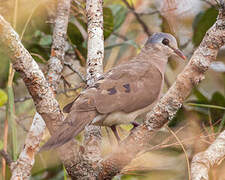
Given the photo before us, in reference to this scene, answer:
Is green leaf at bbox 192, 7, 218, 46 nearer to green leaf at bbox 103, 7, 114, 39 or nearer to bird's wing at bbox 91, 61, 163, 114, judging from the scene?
green leaf at bbox 103, 7, 114, 39

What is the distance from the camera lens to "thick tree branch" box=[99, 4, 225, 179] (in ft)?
5.72

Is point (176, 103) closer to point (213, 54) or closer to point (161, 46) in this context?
point (213, 54)

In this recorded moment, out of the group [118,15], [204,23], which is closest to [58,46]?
[118,15]

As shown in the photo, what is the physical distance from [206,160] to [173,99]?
39 cm

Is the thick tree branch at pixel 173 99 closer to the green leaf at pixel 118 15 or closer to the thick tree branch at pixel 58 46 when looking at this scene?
the thick tree branch at pixel 58 46

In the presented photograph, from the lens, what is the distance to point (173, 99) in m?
1.84

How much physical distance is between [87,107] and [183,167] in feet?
4.13

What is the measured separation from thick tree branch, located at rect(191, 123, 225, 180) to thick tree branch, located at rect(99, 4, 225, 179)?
0.27 meters

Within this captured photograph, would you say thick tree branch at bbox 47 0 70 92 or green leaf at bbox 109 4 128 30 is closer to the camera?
thick tree branch at bbox 47 0 70 92

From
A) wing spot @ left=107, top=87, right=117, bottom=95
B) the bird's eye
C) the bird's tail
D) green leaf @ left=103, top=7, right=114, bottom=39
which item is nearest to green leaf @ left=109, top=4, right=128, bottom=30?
green leaf @ left=103, top=7, right=114, bottom=39

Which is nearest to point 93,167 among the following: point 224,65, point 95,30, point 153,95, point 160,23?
point 153,95

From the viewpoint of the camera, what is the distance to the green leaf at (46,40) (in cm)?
356

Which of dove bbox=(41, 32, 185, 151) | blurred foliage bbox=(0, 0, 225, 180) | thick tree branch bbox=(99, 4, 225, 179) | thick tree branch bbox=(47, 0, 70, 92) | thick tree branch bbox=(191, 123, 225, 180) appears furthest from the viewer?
blurred foliage bbox=(0, 0, 225, 180)

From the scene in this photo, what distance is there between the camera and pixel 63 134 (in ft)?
6.61
